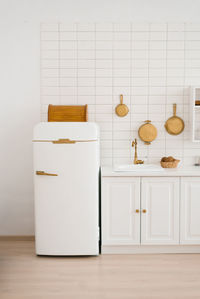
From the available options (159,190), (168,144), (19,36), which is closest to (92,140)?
(159,190)

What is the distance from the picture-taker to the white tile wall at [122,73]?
131 inches

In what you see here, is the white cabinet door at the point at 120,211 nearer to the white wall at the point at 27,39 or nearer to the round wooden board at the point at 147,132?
the round wooden board at the point at 147,132

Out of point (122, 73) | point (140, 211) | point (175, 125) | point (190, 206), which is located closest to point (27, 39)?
point (122, 73)

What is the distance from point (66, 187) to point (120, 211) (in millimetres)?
596

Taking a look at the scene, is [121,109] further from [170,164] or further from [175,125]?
[170,164]

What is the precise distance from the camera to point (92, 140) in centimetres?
278

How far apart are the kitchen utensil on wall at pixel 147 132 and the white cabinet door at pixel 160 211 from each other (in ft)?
1.92

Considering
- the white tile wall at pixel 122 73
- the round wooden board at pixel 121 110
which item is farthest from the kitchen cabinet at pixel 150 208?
the round wooden board at pixel 121 110

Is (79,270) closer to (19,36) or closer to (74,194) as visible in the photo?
(74,194)

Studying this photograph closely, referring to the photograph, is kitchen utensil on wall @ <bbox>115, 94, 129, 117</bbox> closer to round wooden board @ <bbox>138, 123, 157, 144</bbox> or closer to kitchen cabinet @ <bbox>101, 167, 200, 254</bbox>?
round wooden board @ <bbox>138, 123, 157, 144</bbox>

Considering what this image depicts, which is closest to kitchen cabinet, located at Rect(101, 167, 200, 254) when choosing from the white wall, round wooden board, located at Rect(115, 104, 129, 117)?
round wooden board, located at Rect(115, 104, 129, 117)

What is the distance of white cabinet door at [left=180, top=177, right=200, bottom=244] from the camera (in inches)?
116

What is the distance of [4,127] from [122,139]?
1.34 meters

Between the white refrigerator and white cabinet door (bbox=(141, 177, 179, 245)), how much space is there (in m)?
0.48
